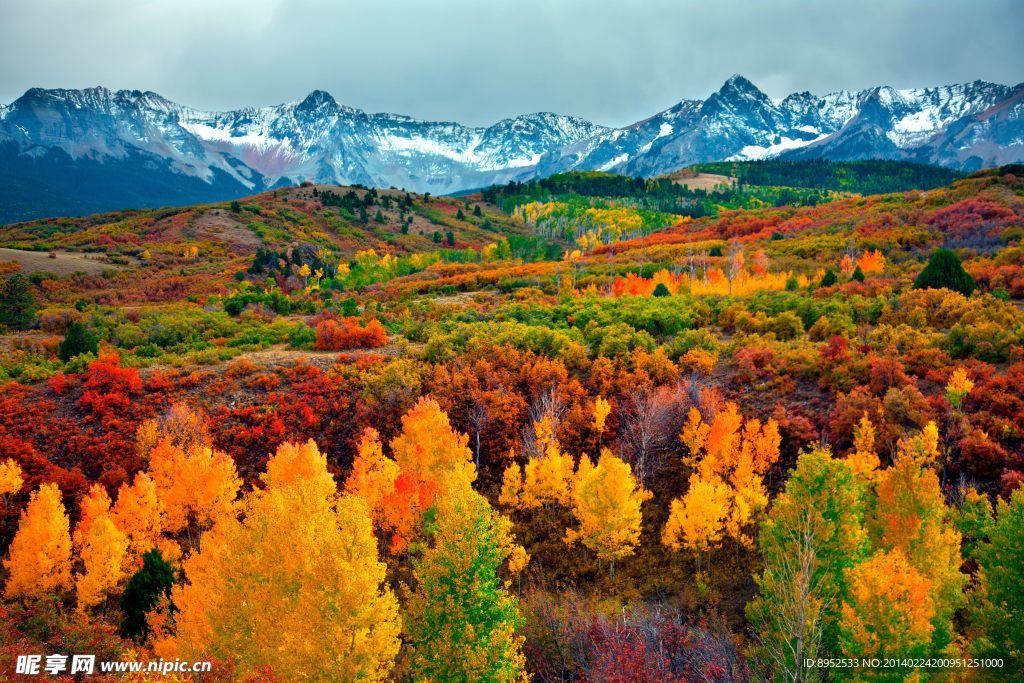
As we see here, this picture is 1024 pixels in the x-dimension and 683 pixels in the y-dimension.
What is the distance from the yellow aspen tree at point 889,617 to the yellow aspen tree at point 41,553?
100 ft

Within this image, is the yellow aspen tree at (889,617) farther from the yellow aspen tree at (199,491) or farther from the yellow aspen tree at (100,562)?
the yellow aspen tree at (100,562)

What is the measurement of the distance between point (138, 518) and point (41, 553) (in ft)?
11.8

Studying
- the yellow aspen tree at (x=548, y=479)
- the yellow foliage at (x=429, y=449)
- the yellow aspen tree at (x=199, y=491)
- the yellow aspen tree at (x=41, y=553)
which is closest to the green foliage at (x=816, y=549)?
the yellow aspen tree at (x=548, y=479)

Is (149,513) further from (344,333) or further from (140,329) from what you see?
(140,329)

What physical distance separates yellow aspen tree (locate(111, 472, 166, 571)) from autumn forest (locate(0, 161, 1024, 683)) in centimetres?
15

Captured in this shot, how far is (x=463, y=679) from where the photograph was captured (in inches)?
586

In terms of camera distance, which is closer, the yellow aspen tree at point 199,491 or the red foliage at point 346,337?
the yellow aspen tree at point 199,491

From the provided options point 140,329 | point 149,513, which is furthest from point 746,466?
point 140,329

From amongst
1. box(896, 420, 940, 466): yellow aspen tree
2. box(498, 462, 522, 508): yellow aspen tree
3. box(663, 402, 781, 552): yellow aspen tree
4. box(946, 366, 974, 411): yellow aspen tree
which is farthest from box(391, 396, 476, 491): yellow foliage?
box(946, 366, 974, 411): yellow aspen tree

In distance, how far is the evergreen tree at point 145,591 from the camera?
22156 mm

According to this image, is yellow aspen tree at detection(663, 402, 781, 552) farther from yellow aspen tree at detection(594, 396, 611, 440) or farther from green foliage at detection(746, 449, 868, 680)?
green foliage at detection(746, 449, 868, 680)

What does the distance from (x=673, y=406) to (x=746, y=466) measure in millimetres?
6796

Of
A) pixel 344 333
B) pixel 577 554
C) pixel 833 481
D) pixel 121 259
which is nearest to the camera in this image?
pixel 833 481

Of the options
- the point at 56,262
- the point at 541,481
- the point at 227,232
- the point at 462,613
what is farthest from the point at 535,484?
the point at 227,232
